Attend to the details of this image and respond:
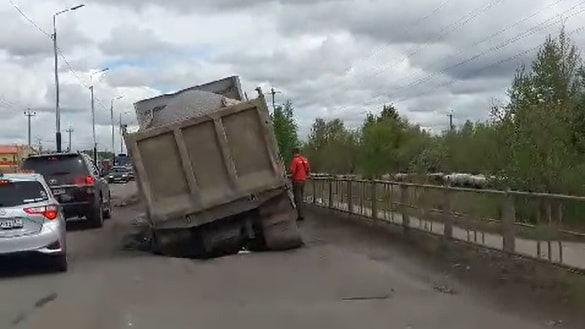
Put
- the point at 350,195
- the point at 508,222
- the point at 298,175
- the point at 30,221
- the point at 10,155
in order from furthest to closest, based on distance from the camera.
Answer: the point at 10,155
the point at 350,195
the point at 298,175
the point at 30,221
the point at 508,222

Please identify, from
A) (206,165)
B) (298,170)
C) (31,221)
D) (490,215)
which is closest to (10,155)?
(298,170)

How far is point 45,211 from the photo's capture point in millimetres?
14055

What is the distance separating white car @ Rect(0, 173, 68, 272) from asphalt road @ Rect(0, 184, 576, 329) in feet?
1.49

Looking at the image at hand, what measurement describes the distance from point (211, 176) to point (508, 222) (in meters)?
5.29

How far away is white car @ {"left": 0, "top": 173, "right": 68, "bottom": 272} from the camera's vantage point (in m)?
13.6

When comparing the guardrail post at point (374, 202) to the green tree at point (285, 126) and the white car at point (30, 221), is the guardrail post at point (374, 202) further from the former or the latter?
the green tree at point (285, 126)

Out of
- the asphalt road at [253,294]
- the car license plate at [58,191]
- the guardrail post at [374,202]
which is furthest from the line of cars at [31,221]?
the guardrail post at [374,202]

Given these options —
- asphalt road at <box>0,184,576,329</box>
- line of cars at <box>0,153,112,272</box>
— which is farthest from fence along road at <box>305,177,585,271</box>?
line of cars at <box>0,153,112,272</box>

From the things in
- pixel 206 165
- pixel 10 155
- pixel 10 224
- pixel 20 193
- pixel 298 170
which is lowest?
pixel 10 224

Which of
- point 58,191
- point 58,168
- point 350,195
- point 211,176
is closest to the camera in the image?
point 211,176

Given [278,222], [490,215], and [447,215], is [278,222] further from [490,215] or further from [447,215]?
[490,215]

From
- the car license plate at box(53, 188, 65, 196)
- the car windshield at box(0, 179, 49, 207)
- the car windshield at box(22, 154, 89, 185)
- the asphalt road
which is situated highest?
the car windshield at box(22, 154, 89, 185)

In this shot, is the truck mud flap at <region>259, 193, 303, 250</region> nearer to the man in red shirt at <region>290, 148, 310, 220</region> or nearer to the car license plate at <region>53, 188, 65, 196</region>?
the man in red shirt at <region>290, 148, 310, 220</region>

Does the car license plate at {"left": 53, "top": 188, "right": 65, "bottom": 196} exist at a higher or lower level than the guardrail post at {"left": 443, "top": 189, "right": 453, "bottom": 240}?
higher
